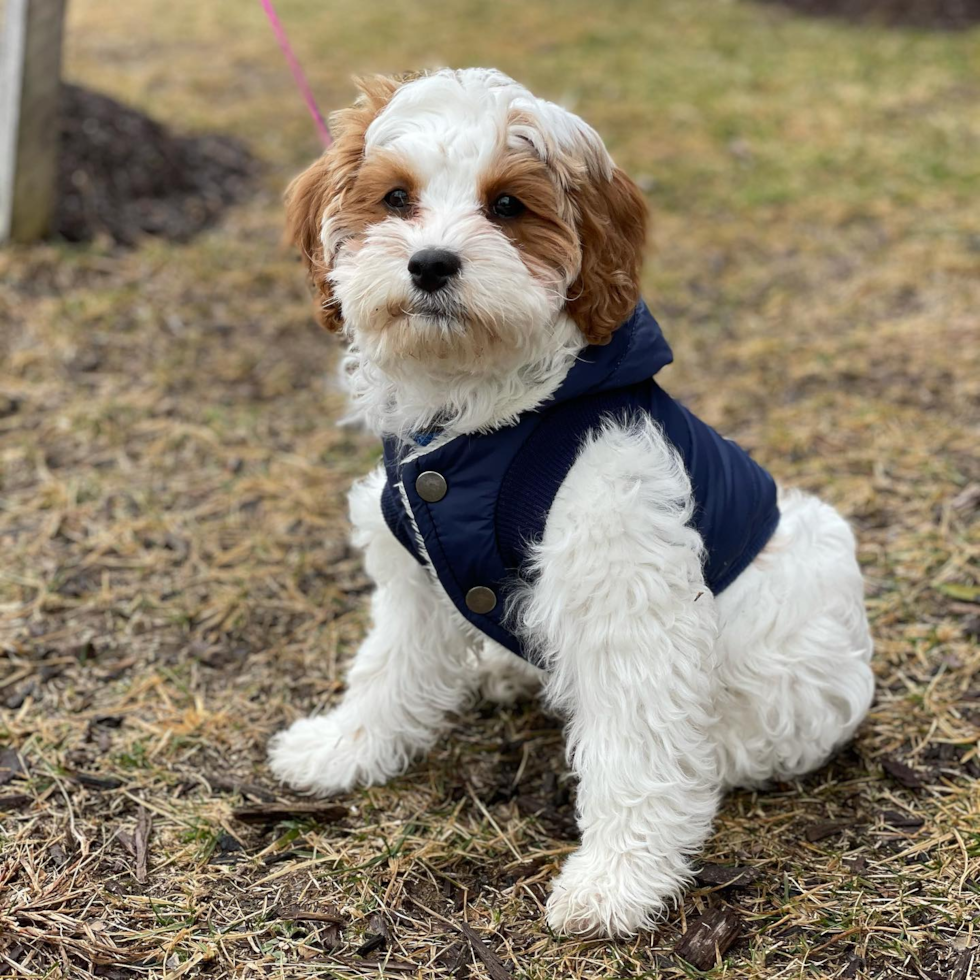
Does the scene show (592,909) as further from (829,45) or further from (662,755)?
(829,45)

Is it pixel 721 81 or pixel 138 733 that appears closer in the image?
pixel 138 733

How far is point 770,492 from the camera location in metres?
3.27

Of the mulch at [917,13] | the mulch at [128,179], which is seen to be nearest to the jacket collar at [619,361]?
the mulch at [128,179]

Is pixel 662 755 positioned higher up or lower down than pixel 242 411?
higher up

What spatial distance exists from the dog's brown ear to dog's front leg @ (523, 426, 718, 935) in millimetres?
295

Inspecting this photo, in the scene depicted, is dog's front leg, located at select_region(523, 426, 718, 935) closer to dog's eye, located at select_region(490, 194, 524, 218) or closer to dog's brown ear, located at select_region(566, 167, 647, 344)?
dog's brown ear, located at select_region(566, 167, 647, 344)

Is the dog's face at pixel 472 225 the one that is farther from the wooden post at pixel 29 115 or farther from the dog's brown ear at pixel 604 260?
the wooden post at pixel 29 115

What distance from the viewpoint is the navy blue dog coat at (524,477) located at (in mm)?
2805

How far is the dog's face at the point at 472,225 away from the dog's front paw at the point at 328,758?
1.30m

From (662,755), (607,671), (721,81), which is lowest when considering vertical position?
(721,81)

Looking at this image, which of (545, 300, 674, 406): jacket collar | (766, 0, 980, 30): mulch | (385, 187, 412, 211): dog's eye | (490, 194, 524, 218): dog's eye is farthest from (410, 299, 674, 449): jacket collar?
(766, 0, 980, 30): mulch

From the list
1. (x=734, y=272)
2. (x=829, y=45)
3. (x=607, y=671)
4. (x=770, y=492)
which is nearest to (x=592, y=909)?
(x=607, y=671)

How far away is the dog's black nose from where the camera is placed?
2.51 metres

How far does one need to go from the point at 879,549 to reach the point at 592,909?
226 centimetres
